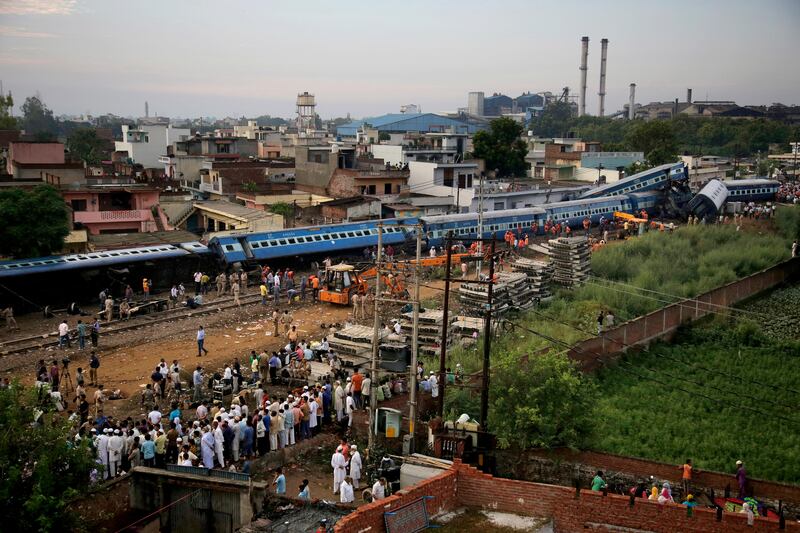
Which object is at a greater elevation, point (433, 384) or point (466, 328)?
point (466, 328)

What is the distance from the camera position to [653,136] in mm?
83375

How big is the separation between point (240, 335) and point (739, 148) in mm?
95851

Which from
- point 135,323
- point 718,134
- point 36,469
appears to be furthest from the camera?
point 718,134

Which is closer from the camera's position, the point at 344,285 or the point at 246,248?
the point at 344,285

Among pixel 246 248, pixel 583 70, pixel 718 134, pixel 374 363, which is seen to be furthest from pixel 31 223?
pixel 583 70

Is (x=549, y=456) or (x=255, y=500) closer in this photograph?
(x=255, y=500)

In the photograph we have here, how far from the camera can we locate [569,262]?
32.2 metres

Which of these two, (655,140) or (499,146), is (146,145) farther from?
(655,140)

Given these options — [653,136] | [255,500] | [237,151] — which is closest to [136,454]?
[255,500]

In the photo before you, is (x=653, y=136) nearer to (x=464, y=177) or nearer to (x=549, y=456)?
(x=464, y=177)

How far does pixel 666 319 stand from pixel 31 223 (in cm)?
2551

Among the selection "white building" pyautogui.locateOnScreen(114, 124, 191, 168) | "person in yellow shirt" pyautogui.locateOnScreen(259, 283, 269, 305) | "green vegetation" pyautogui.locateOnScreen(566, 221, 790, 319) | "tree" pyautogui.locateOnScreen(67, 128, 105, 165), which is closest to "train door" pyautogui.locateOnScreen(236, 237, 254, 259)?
"person in yellow shirt" pyautogui.locateOnScreen(259, 283, 269, 305)

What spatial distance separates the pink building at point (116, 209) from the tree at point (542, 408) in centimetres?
2992

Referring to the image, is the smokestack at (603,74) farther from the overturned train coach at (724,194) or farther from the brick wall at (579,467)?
the brick wall at (579,467)
